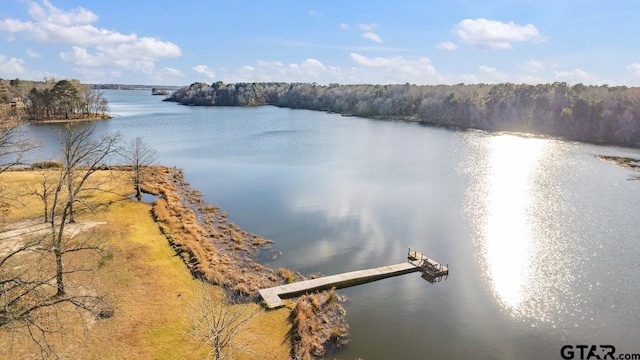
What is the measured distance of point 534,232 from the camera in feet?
123

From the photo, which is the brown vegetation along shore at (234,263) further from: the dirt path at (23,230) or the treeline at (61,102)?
the treeline at (61,102)

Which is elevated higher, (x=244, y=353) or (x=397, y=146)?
(x=397, y=146)

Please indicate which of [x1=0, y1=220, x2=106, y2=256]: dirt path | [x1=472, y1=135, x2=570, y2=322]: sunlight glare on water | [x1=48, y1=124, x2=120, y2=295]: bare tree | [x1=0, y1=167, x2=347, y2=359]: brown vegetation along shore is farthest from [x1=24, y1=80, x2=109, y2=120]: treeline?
[x1=472, y1=135, x2=570, y2=322]: sunlight glare on water

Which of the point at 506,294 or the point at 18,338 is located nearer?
the point at 18,338

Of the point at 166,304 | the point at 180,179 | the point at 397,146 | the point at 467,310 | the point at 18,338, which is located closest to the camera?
the point at 18,338

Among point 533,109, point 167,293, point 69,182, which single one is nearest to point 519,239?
point 167,293

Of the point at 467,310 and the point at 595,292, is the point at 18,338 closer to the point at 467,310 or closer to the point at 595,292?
the point at 467,310

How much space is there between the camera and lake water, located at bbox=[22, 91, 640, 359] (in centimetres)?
2267

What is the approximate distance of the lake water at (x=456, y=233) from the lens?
74.4 ft

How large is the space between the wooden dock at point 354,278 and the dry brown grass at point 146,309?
1687 millimetres

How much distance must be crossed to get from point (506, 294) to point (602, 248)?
14.1 meters

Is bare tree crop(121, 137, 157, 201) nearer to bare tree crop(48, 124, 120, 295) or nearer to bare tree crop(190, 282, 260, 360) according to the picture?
bare tree crop(48, 124, 120, 295)

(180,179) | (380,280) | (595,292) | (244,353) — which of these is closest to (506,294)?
(595,292)

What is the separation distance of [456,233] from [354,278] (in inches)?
560
